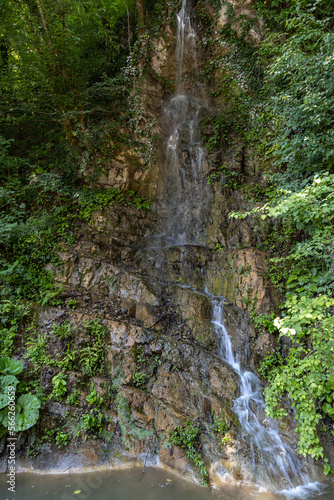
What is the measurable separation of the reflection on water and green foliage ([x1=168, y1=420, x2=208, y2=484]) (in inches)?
13.6

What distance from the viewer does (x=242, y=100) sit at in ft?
30.6

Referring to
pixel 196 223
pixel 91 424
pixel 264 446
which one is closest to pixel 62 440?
pixel 91 424

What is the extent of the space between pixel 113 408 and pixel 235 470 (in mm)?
2099

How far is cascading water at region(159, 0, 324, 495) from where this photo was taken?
13.6 ft

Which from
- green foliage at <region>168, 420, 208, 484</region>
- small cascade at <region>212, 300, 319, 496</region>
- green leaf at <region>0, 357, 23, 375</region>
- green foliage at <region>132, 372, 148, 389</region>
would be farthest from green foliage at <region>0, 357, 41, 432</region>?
small cascade at <region>212, 300, 319, 496</region>

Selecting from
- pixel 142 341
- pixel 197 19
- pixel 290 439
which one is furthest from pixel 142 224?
pixel 197 19

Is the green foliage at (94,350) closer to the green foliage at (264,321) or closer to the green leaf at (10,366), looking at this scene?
the green leaf at (10,366)

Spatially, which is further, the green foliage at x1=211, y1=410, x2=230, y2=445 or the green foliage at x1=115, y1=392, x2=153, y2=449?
the green foliage at x1=115, y1=392, x2=153, y2=449

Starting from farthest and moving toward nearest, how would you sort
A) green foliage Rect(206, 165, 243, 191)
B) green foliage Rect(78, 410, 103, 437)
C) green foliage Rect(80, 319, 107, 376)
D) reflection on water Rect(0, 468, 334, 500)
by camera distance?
green foliage Rect(206, 165, 243, 191), green foliage Rect(80, 319, 107, 376), green foliage Rect(78, 410, 103, 437), reflection on water Rect(0, 468, 334, 500)

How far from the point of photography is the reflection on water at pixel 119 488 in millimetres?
3723

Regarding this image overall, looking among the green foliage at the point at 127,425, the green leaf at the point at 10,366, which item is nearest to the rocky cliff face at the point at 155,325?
the green foliage at the point at 127,425

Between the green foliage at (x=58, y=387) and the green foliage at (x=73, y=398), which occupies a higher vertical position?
the green foliage at (x=58, y=387)

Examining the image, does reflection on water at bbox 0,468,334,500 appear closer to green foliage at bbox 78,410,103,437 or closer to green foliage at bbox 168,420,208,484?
green foliage at bbox 168,420,208,484

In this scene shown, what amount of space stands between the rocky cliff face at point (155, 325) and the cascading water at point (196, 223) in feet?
0.60
